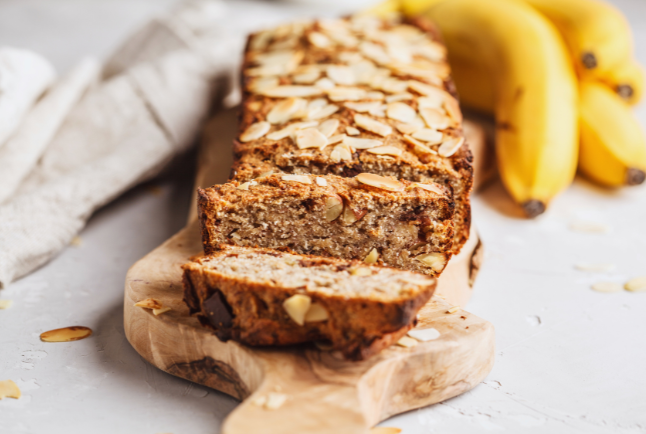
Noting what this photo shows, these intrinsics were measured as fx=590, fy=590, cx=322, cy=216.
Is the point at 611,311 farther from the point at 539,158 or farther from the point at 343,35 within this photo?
the point at 343,35

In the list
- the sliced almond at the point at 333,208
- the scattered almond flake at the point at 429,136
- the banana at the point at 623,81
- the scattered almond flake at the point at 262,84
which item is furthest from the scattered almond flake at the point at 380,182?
the banana at the point at 623,81

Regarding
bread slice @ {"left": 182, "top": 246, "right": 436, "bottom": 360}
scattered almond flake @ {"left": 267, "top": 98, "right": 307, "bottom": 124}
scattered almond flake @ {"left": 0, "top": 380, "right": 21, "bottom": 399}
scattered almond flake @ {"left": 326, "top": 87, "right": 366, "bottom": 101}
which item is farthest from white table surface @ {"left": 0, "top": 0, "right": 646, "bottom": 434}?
scattered almond flake @ {"left": 326, "top": 87, "right": 366, "bottom": 101}

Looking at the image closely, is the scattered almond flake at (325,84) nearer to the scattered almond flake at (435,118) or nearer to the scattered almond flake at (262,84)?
the scattered almond flake at (262,84)

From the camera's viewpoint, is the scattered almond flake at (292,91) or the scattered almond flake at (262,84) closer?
the scattered almond flake at (292,91)

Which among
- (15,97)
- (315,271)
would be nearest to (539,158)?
(315,271)

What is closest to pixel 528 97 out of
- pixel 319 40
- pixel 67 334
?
pixel 319 40
